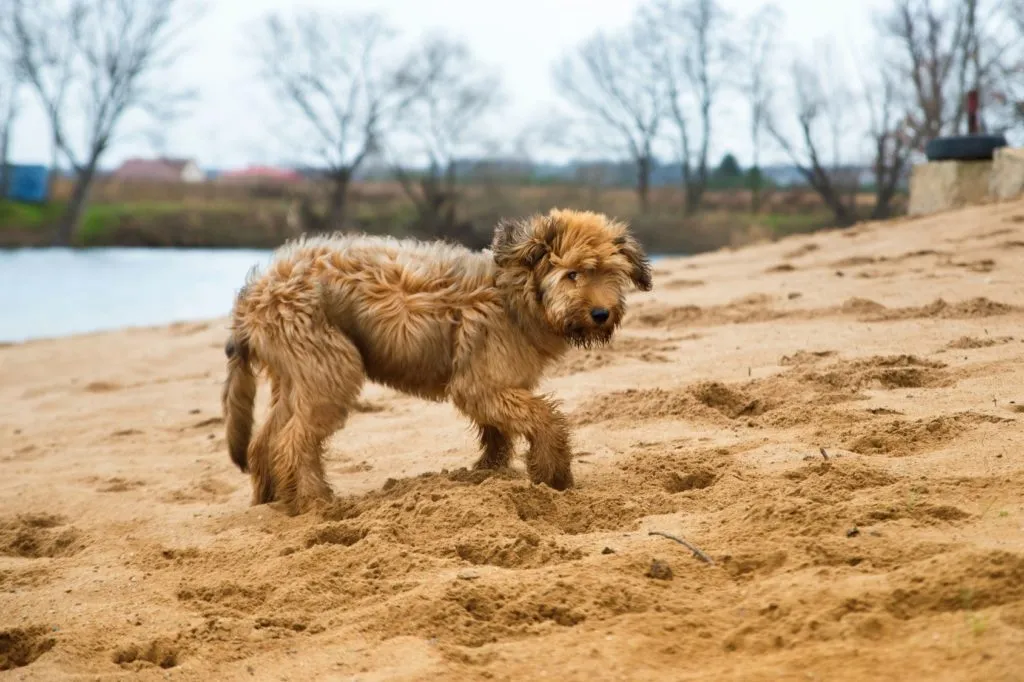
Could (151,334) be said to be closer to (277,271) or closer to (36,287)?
(277,271)

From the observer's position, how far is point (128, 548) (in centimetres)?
538

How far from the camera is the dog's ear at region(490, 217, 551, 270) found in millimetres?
5656

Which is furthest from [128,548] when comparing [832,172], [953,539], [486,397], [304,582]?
[832,172]

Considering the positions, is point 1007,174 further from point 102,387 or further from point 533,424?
point 533,424

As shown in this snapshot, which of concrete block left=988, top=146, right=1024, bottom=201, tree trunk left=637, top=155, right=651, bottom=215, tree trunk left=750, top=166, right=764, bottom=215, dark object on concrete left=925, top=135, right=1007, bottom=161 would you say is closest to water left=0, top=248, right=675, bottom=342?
concrete block left=988, top=146, right=1024, bottom=201

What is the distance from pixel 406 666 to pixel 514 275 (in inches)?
100

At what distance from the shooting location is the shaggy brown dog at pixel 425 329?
5574mm

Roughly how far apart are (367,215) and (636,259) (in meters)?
30.7

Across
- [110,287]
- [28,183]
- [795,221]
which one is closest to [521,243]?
[795,221]

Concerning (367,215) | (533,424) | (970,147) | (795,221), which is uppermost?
(970,147)

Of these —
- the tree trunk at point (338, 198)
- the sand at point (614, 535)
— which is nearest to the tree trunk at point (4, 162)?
the tree trunk at point (338, 198)

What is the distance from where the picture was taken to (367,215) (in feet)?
118

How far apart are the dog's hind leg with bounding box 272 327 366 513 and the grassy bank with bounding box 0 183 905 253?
19.0 meters

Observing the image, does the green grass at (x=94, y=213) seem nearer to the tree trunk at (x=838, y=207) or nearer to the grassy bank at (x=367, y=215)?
the grassy bank at (x=367, y=215)
